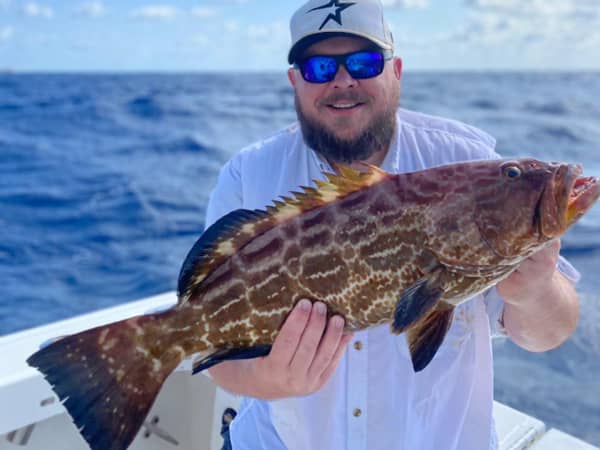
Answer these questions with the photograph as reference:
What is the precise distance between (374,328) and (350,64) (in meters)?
1.17

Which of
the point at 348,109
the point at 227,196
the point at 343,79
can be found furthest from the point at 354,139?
the point at 227,196

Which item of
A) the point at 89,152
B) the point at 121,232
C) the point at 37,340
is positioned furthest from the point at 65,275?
the point at 89,152

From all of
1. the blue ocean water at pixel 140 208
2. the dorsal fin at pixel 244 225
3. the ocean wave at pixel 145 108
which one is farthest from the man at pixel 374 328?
the ocean wave at pixel 145 108

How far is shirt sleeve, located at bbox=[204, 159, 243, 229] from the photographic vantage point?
2.92 m

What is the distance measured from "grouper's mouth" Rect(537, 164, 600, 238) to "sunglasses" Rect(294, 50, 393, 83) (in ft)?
3.56

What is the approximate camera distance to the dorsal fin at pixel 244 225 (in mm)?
2137

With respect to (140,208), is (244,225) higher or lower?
higher

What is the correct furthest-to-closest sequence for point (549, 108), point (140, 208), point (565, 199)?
point (549, 108), point (140, 208), point (565, 199)

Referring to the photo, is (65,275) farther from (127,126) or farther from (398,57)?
(127,126)

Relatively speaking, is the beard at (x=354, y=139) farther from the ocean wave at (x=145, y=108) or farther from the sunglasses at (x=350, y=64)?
the ocean wave at (x=145, y=108)

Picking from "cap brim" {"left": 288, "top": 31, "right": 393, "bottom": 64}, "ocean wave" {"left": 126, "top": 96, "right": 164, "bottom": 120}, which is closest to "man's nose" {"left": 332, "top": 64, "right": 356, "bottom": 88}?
"cap brim" {"left": 288, "top": 31, "right": 393, "bottom": 64}

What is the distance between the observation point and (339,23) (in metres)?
2.74

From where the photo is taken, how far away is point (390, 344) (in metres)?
2.62

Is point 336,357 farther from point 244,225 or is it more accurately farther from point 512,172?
point 512,172
